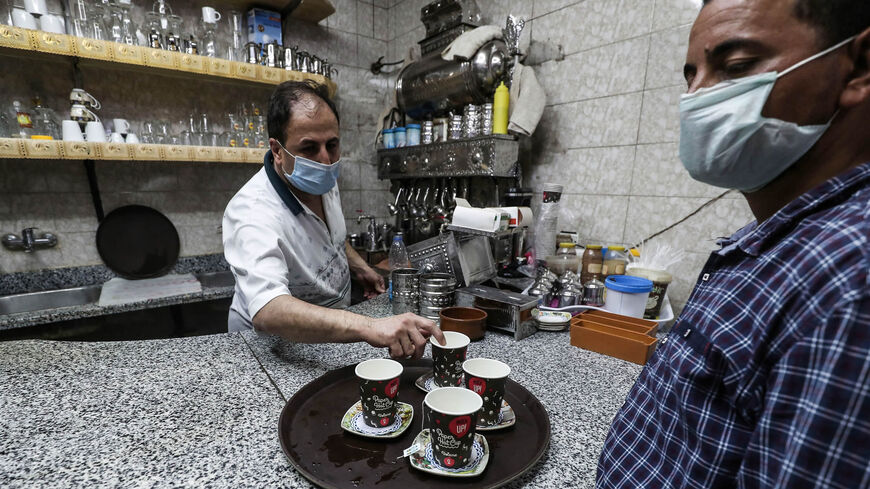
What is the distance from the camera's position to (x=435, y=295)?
4.18 ft

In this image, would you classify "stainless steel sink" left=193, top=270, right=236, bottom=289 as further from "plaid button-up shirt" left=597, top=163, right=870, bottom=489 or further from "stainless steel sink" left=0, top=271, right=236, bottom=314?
"plaid button-up shirt" left=597, top=163, right=870, bottom=489

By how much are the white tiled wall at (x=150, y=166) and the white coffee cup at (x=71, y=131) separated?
1.21 ft

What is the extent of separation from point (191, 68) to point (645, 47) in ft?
7.38

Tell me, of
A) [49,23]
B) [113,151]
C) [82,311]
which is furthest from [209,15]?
[82,311]

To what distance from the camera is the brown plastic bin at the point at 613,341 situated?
3.31 feet

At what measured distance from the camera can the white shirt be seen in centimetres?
103

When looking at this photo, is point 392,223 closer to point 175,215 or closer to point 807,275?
point 175,215

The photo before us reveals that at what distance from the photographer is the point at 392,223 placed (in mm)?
3148

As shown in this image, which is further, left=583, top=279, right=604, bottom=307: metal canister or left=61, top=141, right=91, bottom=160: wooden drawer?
left=61, top=141, right=91, bottom=160: wooden drawer

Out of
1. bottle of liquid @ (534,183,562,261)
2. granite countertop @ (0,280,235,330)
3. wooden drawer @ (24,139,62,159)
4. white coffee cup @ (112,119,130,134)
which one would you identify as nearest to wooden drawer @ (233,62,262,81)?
white coffee cup @ (112,119,130,134)

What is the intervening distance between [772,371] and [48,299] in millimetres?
2974

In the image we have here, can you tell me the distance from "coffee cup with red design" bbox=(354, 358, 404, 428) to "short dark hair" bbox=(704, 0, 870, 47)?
0.78m

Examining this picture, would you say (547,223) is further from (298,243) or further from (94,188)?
(94,188)

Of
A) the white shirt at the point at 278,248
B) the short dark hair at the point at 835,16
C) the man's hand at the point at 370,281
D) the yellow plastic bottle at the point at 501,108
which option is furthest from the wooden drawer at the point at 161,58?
the short dark hair at the point at 835,16
